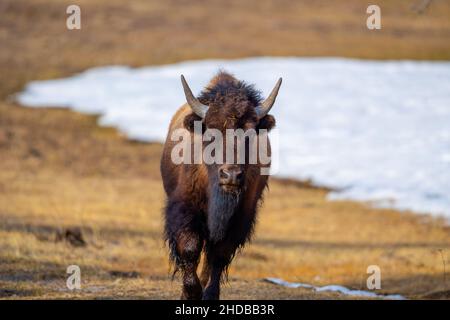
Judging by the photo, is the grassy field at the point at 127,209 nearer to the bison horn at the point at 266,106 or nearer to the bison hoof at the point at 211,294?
the bison hoof at the point at 211,294

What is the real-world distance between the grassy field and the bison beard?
1584mm

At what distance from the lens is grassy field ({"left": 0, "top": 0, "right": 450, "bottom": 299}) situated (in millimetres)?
13344

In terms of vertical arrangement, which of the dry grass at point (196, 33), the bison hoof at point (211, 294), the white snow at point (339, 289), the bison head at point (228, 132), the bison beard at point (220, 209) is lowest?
the white snow at point (339, 289)

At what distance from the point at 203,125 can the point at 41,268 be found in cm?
428

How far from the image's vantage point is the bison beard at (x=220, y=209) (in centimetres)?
952

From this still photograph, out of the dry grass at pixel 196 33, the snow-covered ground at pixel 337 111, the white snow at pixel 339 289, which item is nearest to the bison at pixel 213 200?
the white snow at pixel 339 289

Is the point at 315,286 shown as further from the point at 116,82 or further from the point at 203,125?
the point at 116,82

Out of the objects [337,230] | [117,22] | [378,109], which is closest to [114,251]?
[337,230]

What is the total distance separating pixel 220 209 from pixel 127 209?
12.4 metres

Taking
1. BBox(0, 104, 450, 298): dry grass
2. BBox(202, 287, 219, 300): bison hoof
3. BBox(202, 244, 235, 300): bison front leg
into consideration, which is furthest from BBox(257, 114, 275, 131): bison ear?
BBox(0, 104, 450, 298): dry grass

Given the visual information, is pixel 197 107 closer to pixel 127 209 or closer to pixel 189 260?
pixel 189 260

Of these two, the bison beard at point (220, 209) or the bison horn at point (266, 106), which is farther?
the bison horn at point (266, 106)

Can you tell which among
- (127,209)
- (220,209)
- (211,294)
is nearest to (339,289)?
A: (211,294)

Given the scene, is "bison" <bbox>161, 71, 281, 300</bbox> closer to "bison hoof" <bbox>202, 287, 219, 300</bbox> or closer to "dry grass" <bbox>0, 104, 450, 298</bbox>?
"bison hoof" <bbox>202, 287, 219, 300</bbox>
